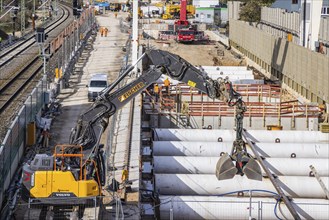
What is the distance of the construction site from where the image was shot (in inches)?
793

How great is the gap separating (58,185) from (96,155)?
179 centimetres

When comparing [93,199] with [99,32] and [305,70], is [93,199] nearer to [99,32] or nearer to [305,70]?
[305,70]

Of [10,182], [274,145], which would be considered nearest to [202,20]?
[274,145]

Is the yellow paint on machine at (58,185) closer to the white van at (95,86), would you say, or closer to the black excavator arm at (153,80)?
the black excavator arm at (153,80)

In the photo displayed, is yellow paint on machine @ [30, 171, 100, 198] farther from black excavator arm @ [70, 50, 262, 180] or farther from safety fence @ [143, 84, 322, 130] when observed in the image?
safety fence @ [143, 84, 322, 130]

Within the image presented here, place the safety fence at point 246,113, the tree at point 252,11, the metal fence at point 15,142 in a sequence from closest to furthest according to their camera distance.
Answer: the metal fence at point 15,142 < the safety fence at point 246,113 < the tree at point 252,11

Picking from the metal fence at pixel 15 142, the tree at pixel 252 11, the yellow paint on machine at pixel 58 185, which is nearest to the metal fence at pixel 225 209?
the metal fence at pixel 15 142

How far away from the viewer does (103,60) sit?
56.6 metres

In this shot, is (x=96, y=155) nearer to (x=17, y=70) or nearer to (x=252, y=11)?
(x=17, y=70)

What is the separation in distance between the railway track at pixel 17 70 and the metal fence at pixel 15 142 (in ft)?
20.4

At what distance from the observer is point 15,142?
2533cm

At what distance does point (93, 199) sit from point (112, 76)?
1138 inches

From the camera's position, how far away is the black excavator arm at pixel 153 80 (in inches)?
783

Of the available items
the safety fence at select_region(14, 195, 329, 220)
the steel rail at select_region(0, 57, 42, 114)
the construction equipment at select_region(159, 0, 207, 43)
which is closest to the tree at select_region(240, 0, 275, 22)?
the construction equipment at select_region(159, 0, 207, 43)
